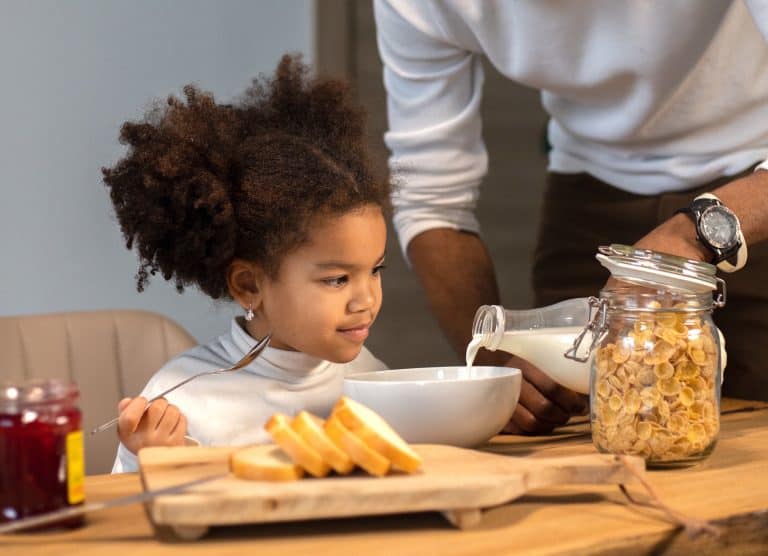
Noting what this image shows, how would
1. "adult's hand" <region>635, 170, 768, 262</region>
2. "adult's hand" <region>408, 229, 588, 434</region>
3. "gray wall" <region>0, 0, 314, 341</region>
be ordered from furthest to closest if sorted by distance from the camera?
"gray wall" <region>0, 0, 314, 341</region> → "adult's hand" <region>408, 229, 588, 434</region> → "adult's hand" <region>635, 170, 768, 262</region>

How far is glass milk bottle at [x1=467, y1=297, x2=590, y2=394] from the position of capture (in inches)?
45.5

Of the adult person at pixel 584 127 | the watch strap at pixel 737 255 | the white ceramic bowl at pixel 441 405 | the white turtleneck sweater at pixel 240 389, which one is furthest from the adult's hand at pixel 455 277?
the white ceramic bowl at pixel 441 405

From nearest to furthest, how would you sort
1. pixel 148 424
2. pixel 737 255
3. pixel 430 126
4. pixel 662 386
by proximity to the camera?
pixel 662 386 < pixel 148 424 < pixel 737 255 < pixel 430 126

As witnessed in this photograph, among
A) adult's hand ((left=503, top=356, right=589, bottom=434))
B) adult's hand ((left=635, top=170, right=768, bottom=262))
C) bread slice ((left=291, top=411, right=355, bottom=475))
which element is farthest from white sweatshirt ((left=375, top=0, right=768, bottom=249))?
bread slice ((left=291, top=411, right=355, bottom=475))

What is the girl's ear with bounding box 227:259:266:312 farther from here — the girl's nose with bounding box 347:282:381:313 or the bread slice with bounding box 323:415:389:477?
→ the bread slice with bounding box 323:415:389:477

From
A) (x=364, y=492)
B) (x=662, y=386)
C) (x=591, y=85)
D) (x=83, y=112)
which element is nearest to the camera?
(x=364, y=492)

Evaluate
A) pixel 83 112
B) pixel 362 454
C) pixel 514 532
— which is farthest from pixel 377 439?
pixel 83 112

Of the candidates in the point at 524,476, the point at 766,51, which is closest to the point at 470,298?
the point at 766,51

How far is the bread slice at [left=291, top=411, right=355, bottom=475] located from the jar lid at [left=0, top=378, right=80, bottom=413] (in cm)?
17

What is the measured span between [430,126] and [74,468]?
119 centimetres

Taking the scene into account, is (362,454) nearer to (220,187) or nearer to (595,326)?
(595,326)

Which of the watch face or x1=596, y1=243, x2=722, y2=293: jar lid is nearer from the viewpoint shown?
x1=596, y1=243, x2=722, y2=293: jar lid

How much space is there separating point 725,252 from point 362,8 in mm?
1788

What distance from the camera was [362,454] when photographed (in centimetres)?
79
